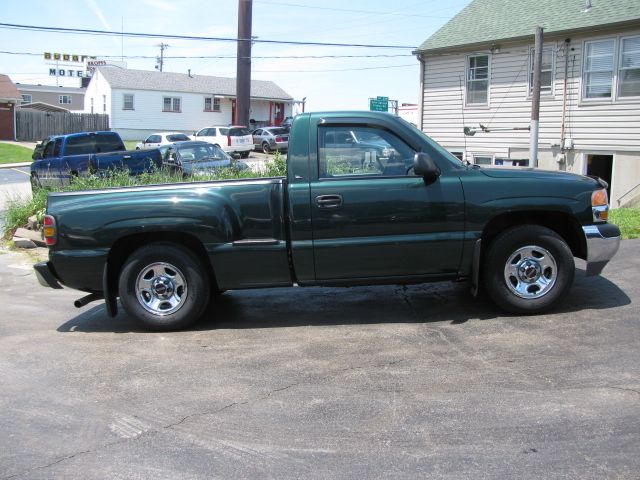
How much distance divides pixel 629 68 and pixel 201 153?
1078cm

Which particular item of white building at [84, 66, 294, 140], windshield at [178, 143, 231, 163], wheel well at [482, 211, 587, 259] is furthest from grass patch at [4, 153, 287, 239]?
white building at [84, 66, 294, 140]

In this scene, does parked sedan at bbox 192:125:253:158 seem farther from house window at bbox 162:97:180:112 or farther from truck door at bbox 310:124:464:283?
truck door at bbox 310:124:464:283

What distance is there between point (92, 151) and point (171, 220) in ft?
44.2

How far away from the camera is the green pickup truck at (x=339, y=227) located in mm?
5805

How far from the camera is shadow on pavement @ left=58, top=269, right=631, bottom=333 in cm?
621

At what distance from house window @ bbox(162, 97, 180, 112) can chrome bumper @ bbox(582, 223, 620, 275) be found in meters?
47.4

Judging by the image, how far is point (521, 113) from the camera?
1831cm

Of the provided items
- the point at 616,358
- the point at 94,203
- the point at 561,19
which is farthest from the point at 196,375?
the point at 561,19

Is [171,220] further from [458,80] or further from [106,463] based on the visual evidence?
[458,80]

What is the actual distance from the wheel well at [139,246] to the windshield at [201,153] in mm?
10714

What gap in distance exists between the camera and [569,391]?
169 inches

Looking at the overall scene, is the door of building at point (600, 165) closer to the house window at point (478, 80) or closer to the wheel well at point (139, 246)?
the house window at point (478, 80)

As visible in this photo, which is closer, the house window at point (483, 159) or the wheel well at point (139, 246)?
the wheel well at point (139, 246)

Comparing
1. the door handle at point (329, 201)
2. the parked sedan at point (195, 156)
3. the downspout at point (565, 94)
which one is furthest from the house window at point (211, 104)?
the door handle at point (329, 201)
